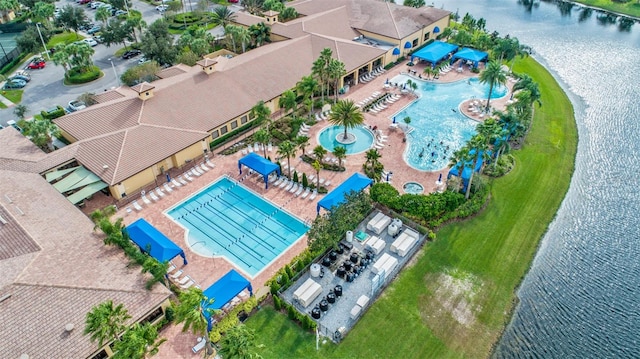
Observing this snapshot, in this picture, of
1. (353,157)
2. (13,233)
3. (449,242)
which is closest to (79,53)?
(13,233)

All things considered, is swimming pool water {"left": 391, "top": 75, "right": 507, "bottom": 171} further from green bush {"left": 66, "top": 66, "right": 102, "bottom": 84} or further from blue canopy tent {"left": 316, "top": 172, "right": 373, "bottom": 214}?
green bush {"left": 66, "top": 66, "right": 102, "bottom": 84}

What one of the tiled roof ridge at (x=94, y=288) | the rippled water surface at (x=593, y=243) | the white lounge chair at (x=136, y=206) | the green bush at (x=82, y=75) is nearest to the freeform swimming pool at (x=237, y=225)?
the white lounge chair at (x=136, y=206)

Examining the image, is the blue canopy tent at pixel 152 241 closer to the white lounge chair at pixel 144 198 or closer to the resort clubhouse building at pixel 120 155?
the resort clubhouse building at pixel 120 155

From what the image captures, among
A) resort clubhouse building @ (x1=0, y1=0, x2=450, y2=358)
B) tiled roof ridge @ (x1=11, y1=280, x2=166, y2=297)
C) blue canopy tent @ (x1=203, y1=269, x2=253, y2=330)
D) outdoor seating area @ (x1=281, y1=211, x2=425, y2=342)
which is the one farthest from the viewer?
outdoor seating area @ (x1=281, y1=211, x2=425, y2=342)

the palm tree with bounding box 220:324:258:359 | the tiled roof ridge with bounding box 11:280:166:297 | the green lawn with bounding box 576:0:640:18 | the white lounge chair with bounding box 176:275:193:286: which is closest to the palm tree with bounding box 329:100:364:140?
the white lounge chair with bounding box 176:275:193:286

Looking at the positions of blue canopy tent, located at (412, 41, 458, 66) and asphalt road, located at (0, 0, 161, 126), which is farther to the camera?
blue canopy tent, located at (412, 41, 458, 66)

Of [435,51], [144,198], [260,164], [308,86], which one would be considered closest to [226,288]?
[260,164]
